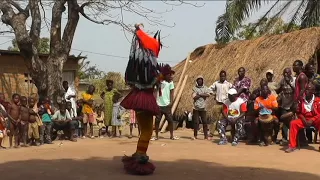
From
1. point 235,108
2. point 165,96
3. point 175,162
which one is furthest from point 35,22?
point 175,162

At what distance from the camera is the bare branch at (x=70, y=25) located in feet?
43.5

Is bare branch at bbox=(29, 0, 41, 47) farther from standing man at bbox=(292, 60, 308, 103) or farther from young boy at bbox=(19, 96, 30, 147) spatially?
standing man at bbox=(292, 60, 308, 103)

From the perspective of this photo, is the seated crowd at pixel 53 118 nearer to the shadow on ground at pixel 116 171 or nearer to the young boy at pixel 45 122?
the young boy at pixel 45 122

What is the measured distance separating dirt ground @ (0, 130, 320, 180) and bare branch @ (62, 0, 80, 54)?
14.5 ft

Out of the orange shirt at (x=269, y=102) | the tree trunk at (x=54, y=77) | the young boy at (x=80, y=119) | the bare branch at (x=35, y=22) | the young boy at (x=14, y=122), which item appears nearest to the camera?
the orange shirt at (x=269, y=102)

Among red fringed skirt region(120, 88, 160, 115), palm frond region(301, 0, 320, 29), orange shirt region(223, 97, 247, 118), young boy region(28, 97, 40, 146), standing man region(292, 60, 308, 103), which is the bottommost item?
young boy region(28, 97, 40, 146)

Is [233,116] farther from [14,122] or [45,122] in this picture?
[14,122]

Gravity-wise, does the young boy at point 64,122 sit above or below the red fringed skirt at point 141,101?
below

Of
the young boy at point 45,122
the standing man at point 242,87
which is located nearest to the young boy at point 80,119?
the young boy at point 45,122

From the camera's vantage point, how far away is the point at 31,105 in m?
10.5

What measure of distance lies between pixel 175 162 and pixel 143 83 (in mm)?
1544

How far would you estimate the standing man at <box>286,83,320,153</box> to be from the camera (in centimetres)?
859

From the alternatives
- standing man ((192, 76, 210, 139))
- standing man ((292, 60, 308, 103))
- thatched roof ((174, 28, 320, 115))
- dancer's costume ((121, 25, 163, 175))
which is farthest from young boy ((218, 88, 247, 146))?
dancer's costume ((121, 25, 163, 175))

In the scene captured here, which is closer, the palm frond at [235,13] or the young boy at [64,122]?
the young boy at [64,122]
